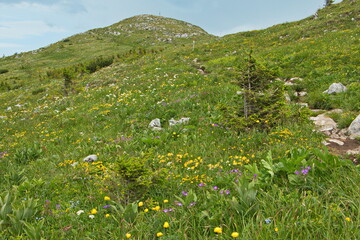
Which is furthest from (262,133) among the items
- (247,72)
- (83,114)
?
(83,114)

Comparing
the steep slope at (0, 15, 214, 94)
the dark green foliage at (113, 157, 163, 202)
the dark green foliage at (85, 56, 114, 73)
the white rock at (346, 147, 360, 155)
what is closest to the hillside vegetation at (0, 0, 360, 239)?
the dark green foliage at (113, 157, 163, 202)

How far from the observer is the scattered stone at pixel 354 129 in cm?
574

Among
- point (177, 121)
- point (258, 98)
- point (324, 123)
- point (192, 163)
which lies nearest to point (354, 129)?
point (324, 123)

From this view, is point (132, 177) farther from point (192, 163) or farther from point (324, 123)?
point (324, 123)

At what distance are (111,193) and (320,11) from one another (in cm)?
3528

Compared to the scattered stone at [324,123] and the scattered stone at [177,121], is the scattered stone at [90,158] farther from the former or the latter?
the scattered stone at [324,123]

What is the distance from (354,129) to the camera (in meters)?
5.86

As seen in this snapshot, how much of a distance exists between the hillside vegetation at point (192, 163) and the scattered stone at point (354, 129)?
433 mm

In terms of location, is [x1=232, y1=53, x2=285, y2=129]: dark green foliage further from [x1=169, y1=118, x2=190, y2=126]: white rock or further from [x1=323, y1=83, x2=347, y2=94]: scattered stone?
[x1=323, y1=83, x2=347, y2=94]: scattered stone

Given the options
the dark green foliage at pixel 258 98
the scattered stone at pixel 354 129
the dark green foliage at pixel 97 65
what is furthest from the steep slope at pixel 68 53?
the scattered stone at pixel 354 129

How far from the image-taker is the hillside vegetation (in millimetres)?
2897

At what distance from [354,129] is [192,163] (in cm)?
449

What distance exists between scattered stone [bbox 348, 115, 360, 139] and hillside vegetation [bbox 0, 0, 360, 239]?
433mm

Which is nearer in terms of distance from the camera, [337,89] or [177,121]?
[177,121]
